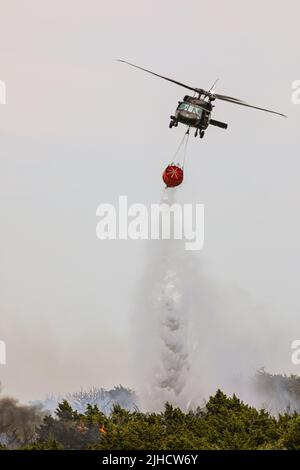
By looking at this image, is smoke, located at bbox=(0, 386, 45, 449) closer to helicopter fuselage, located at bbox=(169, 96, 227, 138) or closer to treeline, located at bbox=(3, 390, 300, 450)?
treeline, located at bbox=(3, 390, 300, 450)

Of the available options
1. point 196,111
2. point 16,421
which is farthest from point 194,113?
point 16,421

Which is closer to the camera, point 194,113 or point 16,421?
point 194,113

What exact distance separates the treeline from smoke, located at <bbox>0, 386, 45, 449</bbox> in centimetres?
4470

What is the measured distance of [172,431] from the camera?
9531 centimetres

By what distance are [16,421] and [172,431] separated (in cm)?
6941

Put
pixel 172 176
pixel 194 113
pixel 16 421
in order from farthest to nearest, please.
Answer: pixel 16 421, pixel 172 176, pixel 194 113

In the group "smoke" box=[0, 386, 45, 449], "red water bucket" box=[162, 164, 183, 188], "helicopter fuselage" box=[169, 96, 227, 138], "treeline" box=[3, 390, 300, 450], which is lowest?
"smoke" box=[0, 386, 45, 449]

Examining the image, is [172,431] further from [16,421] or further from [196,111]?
[16,421]

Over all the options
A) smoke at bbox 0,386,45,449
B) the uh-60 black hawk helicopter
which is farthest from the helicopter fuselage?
smoke at bbox 0,386,45,449

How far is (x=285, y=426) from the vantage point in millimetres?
94500

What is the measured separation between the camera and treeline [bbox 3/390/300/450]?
8512 cm
